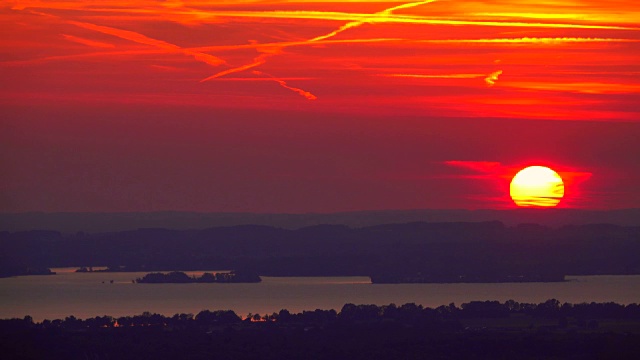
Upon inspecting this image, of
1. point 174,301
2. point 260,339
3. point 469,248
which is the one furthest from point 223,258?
point 260,339

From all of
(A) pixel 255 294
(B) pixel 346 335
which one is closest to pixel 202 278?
(A) pixel 255 294

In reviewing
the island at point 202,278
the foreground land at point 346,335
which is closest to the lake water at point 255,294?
the island at point 202,278

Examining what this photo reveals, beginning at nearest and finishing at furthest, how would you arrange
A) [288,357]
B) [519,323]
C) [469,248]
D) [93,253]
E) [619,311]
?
1. [288,357]
2. [519,323]
3. [619,311]
4. [469,248]
5. [93,253]

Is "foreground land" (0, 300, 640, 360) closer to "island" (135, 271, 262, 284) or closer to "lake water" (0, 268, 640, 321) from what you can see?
"lake water" (0, 268, 640, 321)

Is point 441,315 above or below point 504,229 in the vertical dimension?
below

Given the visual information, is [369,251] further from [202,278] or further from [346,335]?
[346,335]

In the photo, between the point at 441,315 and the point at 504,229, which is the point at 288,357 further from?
the point at 504,229
